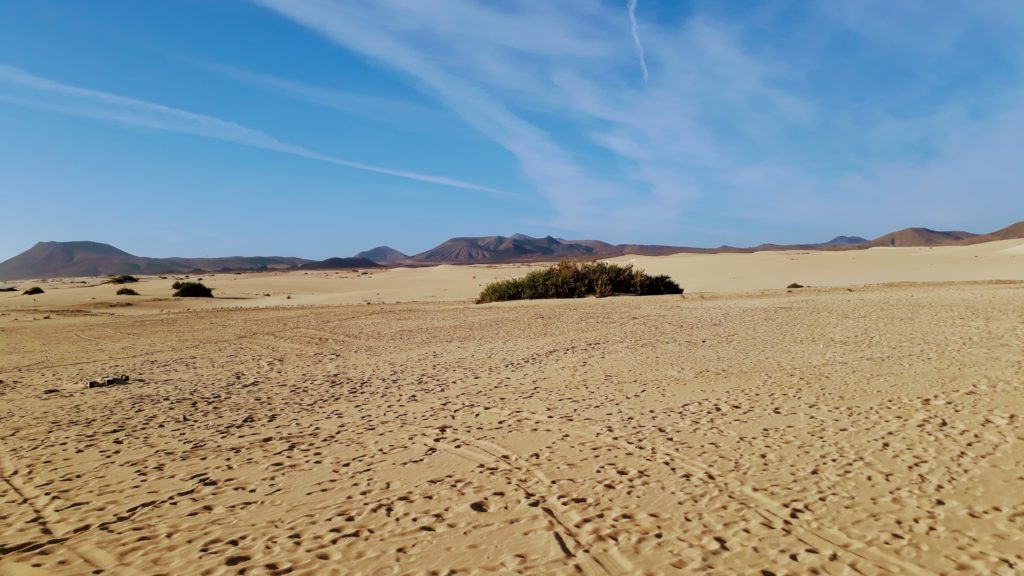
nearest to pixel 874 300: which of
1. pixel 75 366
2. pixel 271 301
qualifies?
pixel 75 366

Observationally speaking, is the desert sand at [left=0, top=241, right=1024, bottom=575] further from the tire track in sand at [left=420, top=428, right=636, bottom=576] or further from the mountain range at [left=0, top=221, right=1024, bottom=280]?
the mountain range at [left=0, top=221, right=1024, bottom=280]

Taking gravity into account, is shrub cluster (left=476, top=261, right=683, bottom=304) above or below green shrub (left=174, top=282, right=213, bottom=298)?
above

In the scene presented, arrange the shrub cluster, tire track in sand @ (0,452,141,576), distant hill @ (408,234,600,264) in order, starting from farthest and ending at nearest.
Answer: distant hill @ (408,234,600,264) < the shrub cluster < tire track in sand @ (0,452,141,576)

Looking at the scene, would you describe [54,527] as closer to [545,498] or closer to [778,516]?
[545,498]

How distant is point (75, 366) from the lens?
11.9 meters

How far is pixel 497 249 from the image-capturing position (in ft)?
536

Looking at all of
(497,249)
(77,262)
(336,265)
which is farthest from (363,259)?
(77,262)

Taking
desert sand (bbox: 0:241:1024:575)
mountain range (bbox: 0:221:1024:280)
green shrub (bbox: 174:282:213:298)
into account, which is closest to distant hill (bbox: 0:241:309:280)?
mountain range (bbox: 0:221:1024:280)

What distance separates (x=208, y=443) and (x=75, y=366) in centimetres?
768

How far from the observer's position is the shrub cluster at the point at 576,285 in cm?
2670

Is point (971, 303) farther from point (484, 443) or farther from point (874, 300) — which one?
point (484, 443)

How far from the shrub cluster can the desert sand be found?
1337cm

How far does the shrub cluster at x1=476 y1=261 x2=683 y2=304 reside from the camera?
26703 millimetres

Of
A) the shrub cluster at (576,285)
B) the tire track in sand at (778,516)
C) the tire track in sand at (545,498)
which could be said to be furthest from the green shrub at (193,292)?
the tire track in sand at (778,516)
